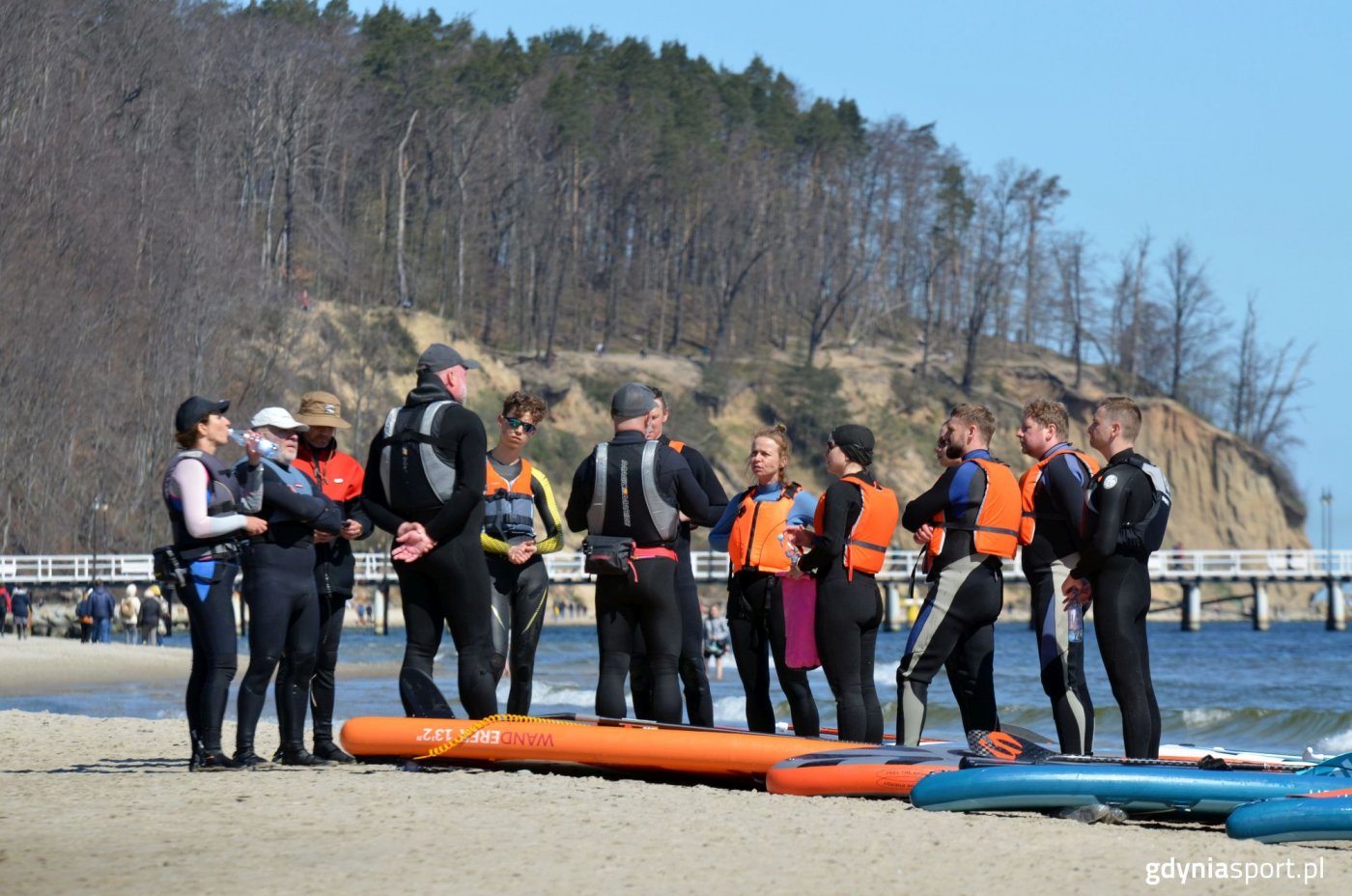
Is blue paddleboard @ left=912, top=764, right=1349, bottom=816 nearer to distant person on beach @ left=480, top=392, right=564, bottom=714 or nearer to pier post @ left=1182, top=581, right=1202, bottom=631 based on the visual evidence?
distant person on beach @ left=480, top=392, right=564, bottom=714

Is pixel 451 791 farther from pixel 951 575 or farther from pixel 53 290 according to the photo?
pixel 53 290

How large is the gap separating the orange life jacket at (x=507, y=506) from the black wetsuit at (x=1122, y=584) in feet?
9.23

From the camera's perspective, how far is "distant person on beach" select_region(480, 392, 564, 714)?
31.2ft

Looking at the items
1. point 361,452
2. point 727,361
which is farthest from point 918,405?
point 361,452

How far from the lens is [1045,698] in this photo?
2747cm

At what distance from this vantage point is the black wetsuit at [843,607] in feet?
28.5

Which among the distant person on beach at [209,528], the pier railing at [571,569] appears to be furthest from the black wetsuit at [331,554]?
the pier railing at [571,569]

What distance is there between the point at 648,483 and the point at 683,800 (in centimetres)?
170

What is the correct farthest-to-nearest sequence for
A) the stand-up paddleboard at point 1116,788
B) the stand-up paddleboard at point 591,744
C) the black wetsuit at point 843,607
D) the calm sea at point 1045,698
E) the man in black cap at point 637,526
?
the calm sea at point 1045,698, the man in black cap at point 637,526, the black wetsuit at point 843,607, the stand-up paddleboard at point 591,744, the stand-up paddleboard at point 1116,788

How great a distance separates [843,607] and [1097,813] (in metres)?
1.77

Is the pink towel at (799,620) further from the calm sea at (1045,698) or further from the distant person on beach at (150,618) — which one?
the distant person on beach at (150,618)

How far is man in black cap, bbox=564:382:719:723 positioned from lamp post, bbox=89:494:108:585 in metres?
37.5

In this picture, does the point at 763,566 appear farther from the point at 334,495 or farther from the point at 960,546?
the point at 334,495

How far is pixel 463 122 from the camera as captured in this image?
80.3m
